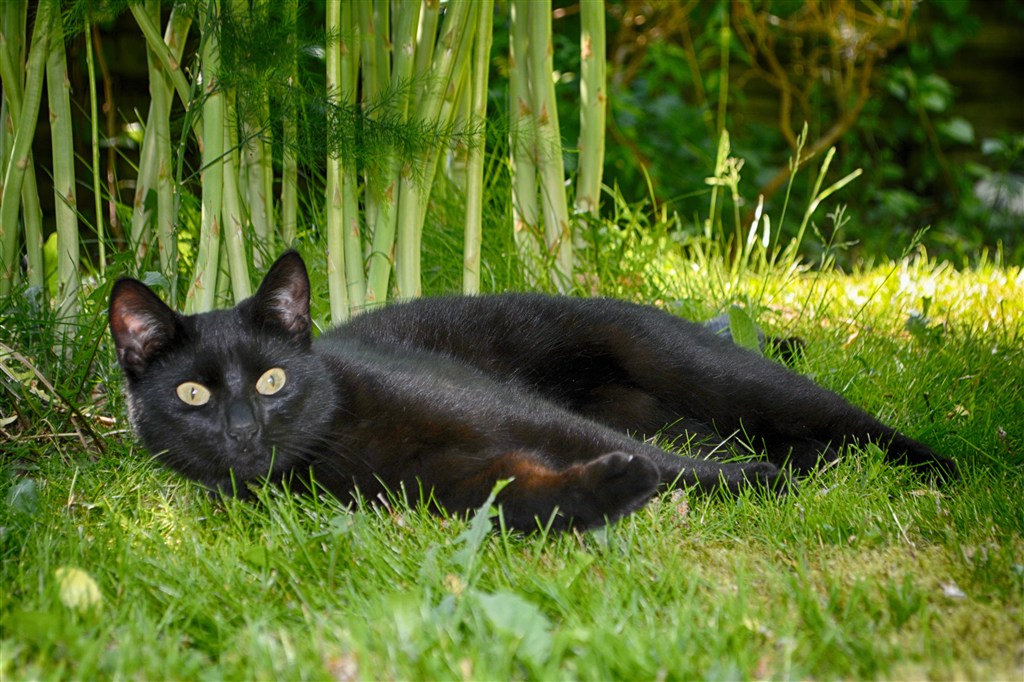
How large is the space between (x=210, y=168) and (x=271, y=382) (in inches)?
33.6

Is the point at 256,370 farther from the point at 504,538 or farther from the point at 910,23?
the point at 910,23

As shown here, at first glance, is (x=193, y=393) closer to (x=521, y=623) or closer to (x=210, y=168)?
(x=210, y=168)

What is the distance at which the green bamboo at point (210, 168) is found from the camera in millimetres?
2551

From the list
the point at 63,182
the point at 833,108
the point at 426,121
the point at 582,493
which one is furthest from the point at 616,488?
the point at 833,108

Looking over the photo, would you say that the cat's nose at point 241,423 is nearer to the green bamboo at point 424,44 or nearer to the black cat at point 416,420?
the black cat at point 416,420

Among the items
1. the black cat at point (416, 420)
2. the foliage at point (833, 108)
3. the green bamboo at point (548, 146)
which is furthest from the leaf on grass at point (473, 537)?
the foliage at point (833, 108)

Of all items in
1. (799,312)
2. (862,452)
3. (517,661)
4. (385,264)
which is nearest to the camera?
(517,661)

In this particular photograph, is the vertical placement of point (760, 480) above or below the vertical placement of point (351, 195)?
below

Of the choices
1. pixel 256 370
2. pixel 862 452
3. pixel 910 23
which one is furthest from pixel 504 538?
→ pixel 910 23

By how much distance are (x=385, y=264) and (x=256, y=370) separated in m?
0.92

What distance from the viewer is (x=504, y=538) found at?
70.4 inches

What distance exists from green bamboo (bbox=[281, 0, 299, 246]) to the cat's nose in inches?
37.9

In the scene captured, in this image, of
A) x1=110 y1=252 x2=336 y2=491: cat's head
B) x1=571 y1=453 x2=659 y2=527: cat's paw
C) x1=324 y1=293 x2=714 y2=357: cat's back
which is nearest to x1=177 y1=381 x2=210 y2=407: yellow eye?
x1=110 y1=252 x2=336 y2=491: cat's head

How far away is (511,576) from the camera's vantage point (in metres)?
1.69
